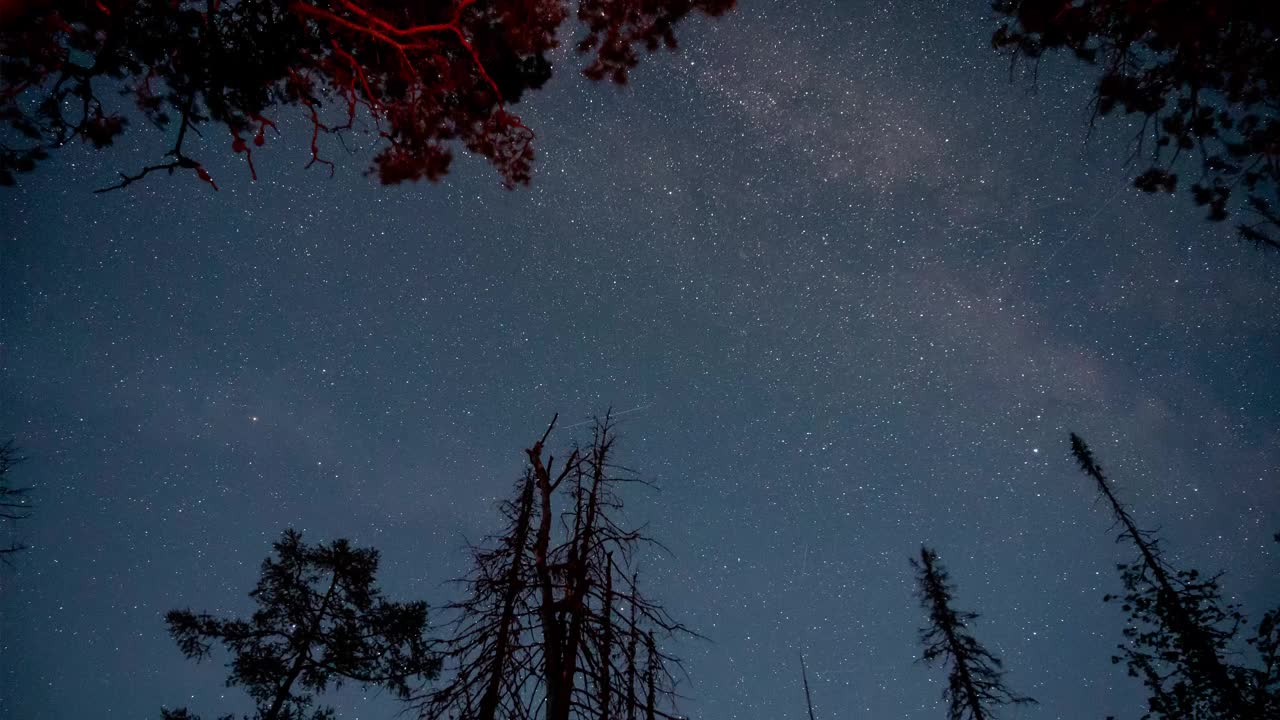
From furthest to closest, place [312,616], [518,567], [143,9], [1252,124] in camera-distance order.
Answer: [312,616] → [143,9] → [1252,124] → [518,567]

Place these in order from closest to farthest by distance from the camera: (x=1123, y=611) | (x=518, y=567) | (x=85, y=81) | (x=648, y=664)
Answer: (x=648, y=664), (x=518, y=567), (x=85, y=81), (x=1123, y=611)

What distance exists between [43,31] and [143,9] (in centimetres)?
122

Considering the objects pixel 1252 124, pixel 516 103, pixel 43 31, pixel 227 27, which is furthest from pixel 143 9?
pixel 1252 124

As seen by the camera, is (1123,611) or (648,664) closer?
(648,664)

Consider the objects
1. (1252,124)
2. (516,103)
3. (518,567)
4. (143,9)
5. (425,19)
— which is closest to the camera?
(518,567)

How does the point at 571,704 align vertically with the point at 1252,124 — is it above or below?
below

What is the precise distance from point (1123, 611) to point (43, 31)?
27.0m

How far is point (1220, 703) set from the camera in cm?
1330

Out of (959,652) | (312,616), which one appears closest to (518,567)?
(312,616)

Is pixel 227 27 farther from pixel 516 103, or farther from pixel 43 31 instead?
pixel 516 103

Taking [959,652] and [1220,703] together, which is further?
[959,652]

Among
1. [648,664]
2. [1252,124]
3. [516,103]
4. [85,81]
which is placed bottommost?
[648,664]

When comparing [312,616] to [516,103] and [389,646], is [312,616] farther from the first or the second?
[516,103]

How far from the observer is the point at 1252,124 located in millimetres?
4695
